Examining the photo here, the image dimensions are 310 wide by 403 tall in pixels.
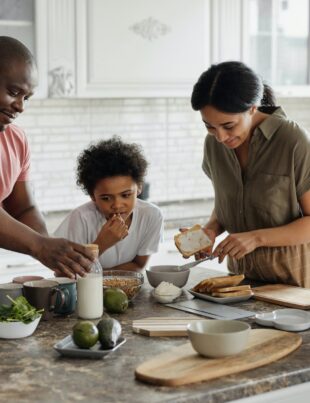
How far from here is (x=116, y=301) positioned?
273cm

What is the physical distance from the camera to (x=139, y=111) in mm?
5391

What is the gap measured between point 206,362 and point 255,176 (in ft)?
3.88

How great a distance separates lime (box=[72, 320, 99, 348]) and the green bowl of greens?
8.1 inches

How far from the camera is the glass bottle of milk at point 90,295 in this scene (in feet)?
8.82

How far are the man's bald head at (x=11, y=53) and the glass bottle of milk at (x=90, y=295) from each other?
0.66 meters

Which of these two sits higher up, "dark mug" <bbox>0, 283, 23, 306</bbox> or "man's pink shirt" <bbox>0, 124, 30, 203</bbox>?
"man's pink shirt" <bbox>0, 124, 30, 203</bbox>

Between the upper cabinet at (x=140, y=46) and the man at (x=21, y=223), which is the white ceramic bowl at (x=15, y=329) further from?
the upper cabinet at (x=140, y=46)

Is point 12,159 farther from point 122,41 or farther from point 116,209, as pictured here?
point 122,41

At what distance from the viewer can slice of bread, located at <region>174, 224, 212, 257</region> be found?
10.5 ft

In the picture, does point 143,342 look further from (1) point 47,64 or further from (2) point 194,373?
(1) point 47,64

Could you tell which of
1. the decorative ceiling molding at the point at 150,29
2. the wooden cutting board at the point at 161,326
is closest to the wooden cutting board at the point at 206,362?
the wooden cutting board at the point at 161,326

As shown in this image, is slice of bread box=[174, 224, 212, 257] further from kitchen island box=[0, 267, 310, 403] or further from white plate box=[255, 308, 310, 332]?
kitchen island box=[0, 267, 310, 403]

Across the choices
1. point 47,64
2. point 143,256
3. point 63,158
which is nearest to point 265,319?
point 143,256

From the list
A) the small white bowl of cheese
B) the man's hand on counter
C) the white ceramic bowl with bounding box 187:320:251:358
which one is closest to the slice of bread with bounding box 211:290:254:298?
the small white bowl of cheese
